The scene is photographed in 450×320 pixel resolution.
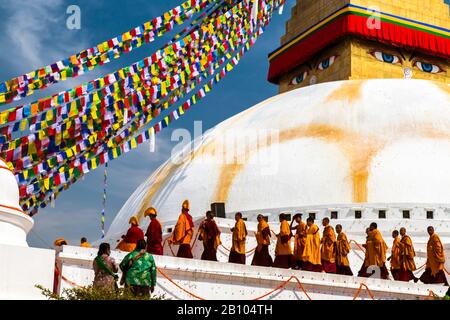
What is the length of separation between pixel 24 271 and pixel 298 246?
4512 millimetres

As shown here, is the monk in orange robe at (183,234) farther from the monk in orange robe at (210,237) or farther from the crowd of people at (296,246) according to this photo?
the monk in orange robe at (210,237)

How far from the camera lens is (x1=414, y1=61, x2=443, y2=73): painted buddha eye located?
20.5 m

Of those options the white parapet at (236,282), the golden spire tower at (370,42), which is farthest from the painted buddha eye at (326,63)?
the white parapet at (236,282)

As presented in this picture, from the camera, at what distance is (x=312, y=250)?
10.6 meters

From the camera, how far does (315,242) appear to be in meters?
10.6

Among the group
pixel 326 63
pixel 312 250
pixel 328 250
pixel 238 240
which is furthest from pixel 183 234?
pixel 326 63

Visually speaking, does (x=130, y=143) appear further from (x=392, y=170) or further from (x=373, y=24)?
(x=373, y=24)

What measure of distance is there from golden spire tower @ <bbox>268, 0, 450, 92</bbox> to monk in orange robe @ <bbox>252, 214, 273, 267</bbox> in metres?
9.23

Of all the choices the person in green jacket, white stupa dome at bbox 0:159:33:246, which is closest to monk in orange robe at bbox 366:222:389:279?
the person in green jacket

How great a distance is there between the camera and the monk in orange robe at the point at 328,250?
35.7 ft

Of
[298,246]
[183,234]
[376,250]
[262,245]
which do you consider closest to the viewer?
[183,234]

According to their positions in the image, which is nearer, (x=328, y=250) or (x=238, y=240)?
(x=238, y=240)

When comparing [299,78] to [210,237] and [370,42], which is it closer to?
[370,42]

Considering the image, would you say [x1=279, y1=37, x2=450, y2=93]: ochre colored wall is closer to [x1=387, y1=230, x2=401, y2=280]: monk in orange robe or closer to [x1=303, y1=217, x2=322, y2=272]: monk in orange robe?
[x1=387, y1=230, x2=401, y2=280]: monk in orange robe
